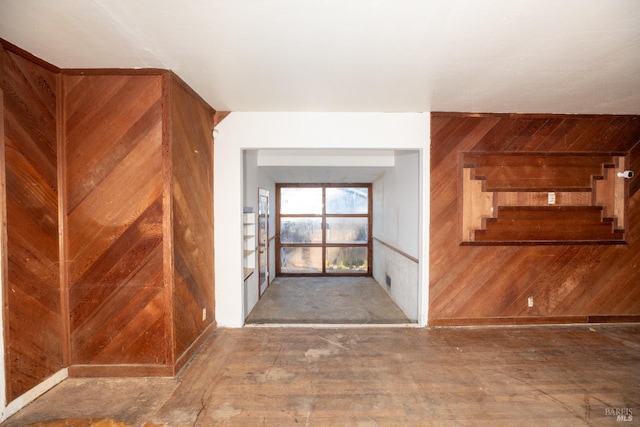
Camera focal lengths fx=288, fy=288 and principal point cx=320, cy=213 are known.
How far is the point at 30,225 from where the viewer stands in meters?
2.09

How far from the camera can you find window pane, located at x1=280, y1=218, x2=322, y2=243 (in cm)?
711

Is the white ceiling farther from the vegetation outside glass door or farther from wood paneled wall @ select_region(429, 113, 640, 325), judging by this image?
the vegetation outside glass door

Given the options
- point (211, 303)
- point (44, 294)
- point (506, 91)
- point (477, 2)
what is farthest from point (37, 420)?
point (506, 91)

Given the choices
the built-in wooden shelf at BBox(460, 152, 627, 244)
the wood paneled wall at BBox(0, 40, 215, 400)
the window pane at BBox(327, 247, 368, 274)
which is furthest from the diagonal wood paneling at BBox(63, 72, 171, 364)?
the window pane at BBox(327, 247, 368, 274)

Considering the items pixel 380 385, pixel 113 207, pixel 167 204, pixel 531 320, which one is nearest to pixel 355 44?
pixel 167 204

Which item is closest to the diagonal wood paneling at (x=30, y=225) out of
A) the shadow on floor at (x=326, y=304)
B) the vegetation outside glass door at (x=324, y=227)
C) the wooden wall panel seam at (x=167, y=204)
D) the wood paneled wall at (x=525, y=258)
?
the wooden wall panel seam at (x=167, y=204)

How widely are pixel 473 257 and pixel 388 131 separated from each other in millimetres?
1811

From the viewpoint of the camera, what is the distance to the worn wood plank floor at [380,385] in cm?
198

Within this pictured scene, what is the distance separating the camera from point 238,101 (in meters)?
3.04

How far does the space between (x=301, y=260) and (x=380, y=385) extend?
4866mm

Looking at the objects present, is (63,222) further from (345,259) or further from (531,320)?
(345,259)

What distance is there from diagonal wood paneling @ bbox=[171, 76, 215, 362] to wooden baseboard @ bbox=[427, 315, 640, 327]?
8.63 ft

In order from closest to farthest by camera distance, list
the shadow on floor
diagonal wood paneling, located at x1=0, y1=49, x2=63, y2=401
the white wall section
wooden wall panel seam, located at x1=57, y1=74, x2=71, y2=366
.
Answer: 1. diagonal wood paneling, located at x1=0, y1=49, x2=63, y2=401
2. wooden wall panel seam, located at x1=57, y1=74, x2=71, y2=366
3. the white wall section
4. the shadow on floor

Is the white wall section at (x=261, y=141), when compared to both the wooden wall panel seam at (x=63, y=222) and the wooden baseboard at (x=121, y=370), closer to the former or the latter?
the wooden baseboard at (x=121, y=370)
